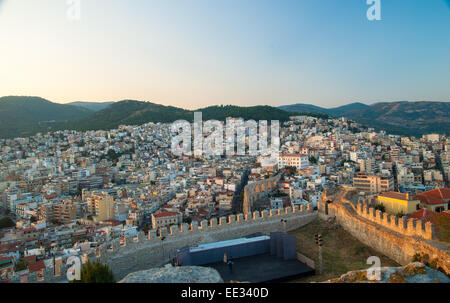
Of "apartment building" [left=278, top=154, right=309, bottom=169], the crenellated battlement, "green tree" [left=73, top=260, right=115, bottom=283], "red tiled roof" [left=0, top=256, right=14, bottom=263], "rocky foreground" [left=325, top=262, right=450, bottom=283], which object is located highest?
"rocky foreground" [left=325, top=262, right=450, bottom=283]

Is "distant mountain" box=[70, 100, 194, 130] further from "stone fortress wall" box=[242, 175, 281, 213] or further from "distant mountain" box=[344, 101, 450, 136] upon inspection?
"stone fortress wall" box=[242, 175, 281, 213]

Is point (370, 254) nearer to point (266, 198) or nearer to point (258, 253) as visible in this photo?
point (258, 253)

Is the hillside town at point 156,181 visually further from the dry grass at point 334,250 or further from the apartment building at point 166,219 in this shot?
the dry grass at point 334,250

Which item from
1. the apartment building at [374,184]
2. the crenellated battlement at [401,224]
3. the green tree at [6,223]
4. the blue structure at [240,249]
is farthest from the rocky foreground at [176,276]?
the green tree at [6,223]

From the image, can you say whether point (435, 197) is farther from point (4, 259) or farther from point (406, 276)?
point (4, 259)

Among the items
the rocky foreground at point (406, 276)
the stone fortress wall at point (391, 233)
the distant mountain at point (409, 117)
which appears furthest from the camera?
the distant mountain at point (409, 117)

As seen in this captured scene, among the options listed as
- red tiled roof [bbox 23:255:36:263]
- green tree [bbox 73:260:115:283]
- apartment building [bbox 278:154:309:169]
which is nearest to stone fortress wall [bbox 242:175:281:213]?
apartment building [bbox 278:154:309:169]
